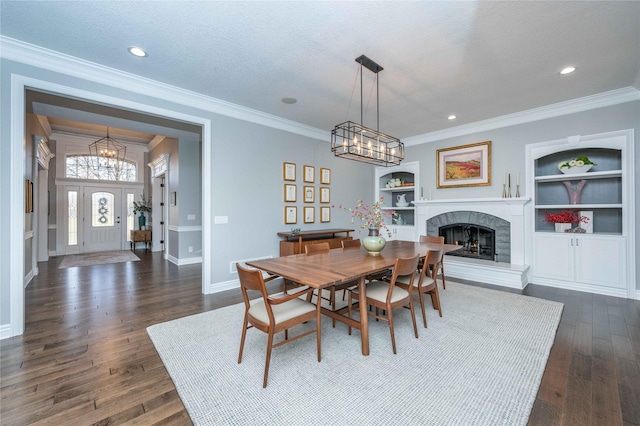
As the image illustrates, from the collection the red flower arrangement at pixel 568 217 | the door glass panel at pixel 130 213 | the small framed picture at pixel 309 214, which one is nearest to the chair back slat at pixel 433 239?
the red flower arrangement at pixel 568 217

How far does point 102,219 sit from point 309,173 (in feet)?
23.5

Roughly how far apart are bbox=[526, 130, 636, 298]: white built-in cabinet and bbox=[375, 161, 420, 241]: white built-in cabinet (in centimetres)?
209

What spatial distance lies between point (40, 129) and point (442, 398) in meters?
8.09

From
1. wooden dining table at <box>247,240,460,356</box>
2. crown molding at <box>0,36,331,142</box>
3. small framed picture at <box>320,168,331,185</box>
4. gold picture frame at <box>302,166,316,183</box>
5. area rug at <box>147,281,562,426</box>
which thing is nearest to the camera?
area rug at <box>147,281,562,426</box>

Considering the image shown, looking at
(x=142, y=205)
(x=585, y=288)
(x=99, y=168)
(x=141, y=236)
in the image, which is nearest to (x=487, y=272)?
(x=585, y=288)

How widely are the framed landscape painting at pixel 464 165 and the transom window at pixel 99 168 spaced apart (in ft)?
28.2

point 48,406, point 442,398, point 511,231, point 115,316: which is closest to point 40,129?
point 115,316

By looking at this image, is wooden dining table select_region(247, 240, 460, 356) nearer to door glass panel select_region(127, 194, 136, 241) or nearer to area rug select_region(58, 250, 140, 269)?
area rug select_region(58, 250, 140, 269)

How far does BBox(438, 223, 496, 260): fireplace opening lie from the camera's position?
16.8ft

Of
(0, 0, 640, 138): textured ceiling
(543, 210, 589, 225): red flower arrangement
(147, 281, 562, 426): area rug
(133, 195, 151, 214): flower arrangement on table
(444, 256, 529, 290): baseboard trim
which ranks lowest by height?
(147, 281, 562, 426): area rug

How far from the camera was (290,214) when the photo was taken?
508 centimetres

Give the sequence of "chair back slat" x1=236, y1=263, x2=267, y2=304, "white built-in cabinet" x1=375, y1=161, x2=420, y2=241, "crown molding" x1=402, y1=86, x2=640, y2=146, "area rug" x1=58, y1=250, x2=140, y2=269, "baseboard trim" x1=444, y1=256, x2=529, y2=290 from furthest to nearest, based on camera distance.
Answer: "area rug" x1=58, y1=250, x2=140, y2=269
"white built-in cabinet" x1=375, y1=161, x2=420, y2=241
"baseboard trim" x1=444, y1=256, x2=529, y2=290
"crown molding" x1=402, y1=86, x2=640, y2=146
"chair back slat" x1=236, y1=263, x2=267, y2=304

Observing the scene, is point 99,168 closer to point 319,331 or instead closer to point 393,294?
point 319,331

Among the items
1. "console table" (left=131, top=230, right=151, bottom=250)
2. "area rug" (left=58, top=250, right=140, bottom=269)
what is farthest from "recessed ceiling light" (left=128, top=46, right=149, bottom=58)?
"console table" (left=131, top=230, right=151, bottom=250)
